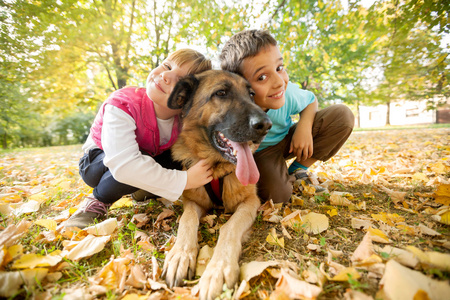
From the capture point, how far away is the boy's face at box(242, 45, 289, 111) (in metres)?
2.47

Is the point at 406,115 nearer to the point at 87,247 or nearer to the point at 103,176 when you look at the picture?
the point at 103,176

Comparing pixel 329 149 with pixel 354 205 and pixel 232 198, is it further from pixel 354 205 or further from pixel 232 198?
pixel 232 198

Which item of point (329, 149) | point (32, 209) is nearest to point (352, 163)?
point (329, 149)

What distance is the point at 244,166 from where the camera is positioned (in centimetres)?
203

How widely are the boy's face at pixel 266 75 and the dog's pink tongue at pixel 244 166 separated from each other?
0.82 meters

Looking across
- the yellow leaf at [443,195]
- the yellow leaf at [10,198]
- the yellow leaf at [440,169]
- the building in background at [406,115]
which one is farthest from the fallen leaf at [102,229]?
the building in background at [406,115]

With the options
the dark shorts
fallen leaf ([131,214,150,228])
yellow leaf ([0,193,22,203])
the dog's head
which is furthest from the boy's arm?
yellow leaf ([0,193,22,203])

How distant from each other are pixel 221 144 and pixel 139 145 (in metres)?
0.97

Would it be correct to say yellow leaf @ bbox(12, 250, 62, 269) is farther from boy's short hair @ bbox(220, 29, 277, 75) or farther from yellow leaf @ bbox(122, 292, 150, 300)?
boy's short hair @ bbox(220, 29, 277, 75)

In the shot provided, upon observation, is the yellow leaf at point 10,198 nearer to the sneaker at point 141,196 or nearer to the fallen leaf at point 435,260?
the sneaker at point 141,196

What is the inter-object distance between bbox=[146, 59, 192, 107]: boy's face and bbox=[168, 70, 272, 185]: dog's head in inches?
5.1

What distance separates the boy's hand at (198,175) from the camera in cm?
218

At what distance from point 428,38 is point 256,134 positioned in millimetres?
4535

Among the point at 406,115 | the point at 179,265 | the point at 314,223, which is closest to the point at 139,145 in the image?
the point at 179,265
